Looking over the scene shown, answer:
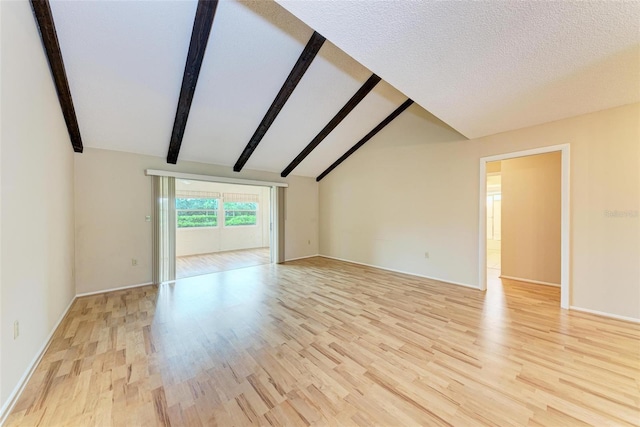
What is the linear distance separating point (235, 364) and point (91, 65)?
3.50 metres


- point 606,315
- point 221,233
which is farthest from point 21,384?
point 221,233

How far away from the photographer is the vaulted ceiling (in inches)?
67.4

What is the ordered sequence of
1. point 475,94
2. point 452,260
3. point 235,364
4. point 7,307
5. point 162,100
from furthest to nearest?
point 452,260 → point 162,100 → point 475,94 → point 235,364 → point 7,307

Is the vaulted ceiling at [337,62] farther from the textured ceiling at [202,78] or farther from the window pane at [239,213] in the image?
the window pane at [239,213]

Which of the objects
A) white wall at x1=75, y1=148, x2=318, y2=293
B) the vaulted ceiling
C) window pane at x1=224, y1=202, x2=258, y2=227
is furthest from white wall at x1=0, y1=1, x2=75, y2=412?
window pane at x1=224, y1=202, x2=258, y2=227

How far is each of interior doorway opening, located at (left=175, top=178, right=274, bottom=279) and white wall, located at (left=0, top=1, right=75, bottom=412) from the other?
3511 mm

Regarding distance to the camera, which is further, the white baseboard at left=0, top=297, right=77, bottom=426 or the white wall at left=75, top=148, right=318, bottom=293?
the white wall at left=75, top=148, right=318, bottom=293

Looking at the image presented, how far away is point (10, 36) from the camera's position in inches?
63.1

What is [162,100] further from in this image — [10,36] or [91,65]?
[10,36]

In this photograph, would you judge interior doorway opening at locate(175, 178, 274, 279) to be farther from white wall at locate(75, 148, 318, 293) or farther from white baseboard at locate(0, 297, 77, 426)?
white baseboard at locate(0, 297, 77, 426)

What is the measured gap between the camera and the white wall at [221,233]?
6949mm

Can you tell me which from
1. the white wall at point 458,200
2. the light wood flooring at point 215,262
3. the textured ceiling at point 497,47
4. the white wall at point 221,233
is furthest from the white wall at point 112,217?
the white wall at point 458,200

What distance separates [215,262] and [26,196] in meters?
4.55

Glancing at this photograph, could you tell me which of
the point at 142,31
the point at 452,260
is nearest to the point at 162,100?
the point at 142,31
